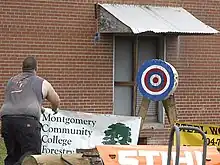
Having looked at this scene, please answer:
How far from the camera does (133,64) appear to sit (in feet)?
47.1

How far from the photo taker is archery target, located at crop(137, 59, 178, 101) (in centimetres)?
1033

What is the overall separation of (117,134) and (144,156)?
4.86 meters

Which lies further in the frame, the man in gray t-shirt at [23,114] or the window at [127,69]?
the window at [127,69]

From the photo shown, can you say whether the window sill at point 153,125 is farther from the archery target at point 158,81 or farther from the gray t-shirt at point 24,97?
the gray t-shirt at point 24,97

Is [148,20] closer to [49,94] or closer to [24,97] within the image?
[49,94]

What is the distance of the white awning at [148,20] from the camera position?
1309 cm

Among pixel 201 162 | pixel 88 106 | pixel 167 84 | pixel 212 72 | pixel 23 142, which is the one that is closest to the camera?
pixel 201 162

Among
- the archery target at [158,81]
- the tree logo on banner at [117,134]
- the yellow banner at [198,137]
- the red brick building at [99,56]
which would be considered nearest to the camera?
the yellow banner at [198,137]

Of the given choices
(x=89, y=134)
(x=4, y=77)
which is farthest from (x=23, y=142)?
(x=4, y=77)

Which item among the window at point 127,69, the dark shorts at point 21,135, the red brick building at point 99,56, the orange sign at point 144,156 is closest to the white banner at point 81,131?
the dark shorts at point 21,135

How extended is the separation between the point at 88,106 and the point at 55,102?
5465 mm

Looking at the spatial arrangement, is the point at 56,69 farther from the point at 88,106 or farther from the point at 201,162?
the point at 201,162

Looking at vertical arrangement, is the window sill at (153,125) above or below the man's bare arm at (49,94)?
below

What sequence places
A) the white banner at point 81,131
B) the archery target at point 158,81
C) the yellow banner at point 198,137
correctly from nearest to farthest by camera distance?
1. the yellow banner at point 198,137
2. the archery target at point 158,81
3. the white banner at point 81,131
